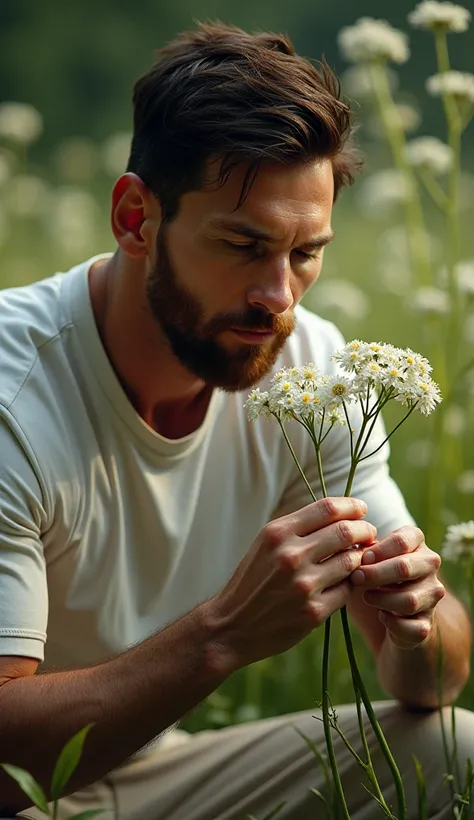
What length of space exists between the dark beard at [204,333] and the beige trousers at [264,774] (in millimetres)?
631

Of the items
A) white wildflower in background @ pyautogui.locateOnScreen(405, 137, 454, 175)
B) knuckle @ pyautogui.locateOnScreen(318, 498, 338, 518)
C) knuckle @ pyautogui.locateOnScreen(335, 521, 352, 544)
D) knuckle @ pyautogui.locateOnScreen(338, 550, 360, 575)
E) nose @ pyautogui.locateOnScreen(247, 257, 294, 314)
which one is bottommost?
knuckle @ pyautogui.locateOnScreen(338, 550, 360, 575)

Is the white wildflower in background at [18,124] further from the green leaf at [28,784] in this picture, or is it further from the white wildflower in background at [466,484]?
the green leaf at [28,784]

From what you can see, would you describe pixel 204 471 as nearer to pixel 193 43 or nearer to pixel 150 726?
pixel 150 726

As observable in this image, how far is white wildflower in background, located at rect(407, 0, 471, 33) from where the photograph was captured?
2564 millimetres

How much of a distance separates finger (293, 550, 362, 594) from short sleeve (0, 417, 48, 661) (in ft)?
1.46

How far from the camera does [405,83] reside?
7328mm

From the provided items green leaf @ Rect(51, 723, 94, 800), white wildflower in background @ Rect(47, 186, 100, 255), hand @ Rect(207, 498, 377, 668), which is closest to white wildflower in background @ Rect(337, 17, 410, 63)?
hand @ Rect(207, 498, 377, 668)

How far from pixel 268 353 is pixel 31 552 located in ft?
1.62

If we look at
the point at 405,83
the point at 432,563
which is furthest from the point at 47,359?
the point at 405,83

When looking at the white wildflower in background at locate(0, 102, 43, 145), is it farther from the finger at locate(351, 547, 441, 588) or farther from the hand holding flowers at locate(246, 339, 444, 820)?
the finger at locate(351, 547, 441, 588)

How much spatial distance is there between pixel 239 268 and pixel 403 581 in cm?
56

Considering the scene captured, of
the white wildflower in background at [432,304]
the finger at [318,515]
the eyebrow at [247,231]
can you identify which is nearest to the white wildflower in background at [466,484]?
the white wildflower in background at [432,304]

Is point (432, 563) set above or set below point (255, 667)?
above

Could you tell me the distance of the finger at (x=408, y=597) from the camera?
158cm
